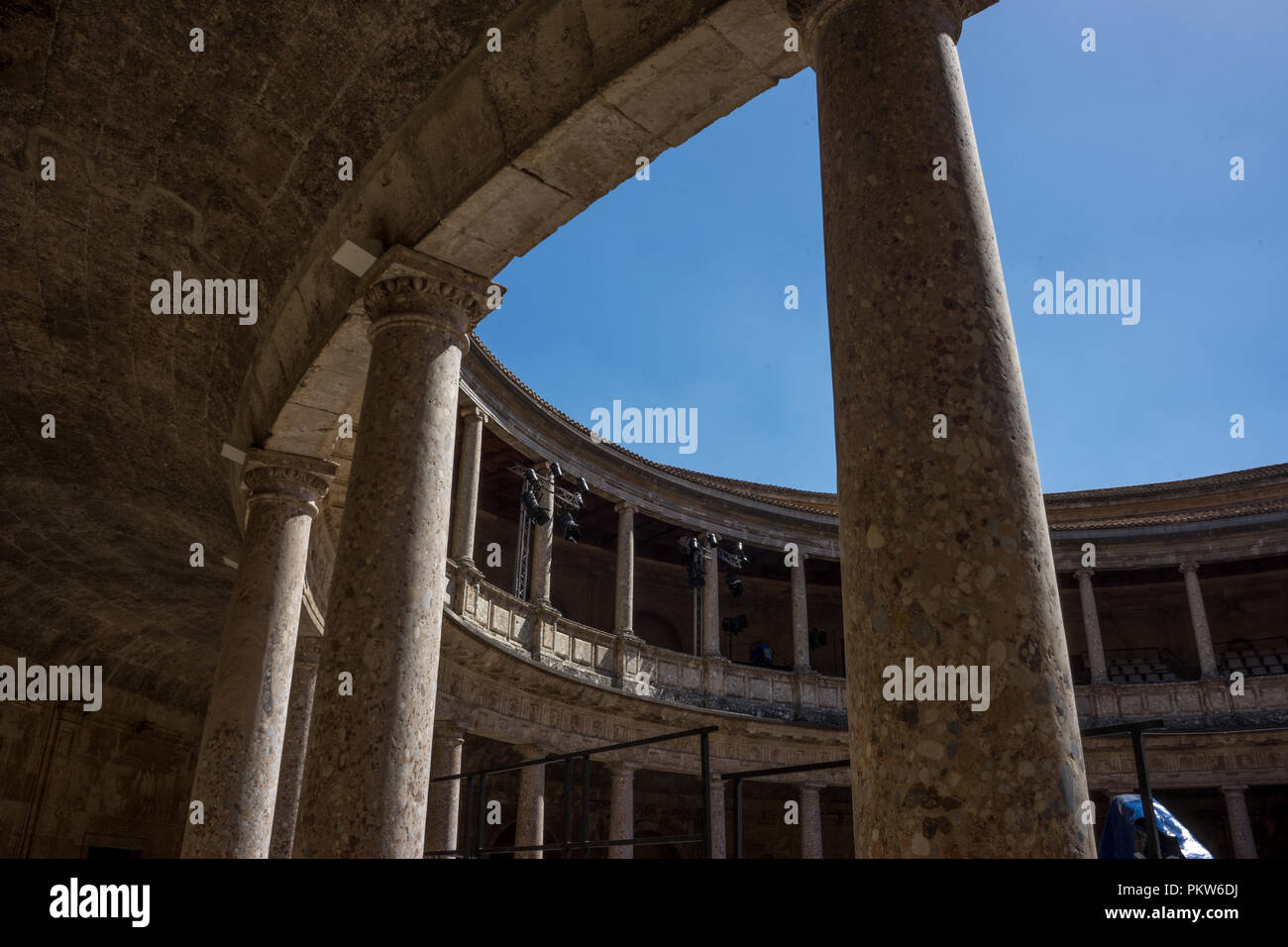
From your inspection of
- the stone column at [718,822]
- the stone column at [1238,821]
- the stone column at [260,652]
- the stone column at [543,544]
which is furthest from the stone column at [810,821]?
the stone column at [260,652]

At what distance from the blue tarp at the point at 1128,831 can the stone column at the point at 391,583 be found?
3.12 m

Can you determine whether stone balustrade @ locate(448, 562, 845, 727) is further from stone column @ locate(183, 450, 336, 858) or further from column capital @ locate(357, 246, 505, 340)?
column capital @ locate(357, 246, 505, 340)

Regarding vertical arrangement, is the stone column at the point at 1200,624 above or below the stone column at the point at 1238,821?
above

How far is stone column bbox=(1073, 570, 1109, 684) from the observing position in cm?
2050

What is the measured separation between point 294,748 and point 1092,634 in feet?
56.0

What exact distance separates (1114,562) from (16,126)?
72.7ft

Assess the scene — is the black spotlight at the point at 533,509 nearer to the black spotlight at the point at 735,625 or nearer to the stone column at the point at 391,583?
the black spotlight at the point at 735,625

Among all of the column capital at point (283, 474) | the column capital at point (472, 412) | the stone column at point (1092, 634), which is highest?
the column capital at point (472, 412)

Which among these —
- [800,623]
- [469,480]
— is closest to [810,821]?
[800,623]

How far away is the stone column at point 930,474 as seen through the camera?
231cm
